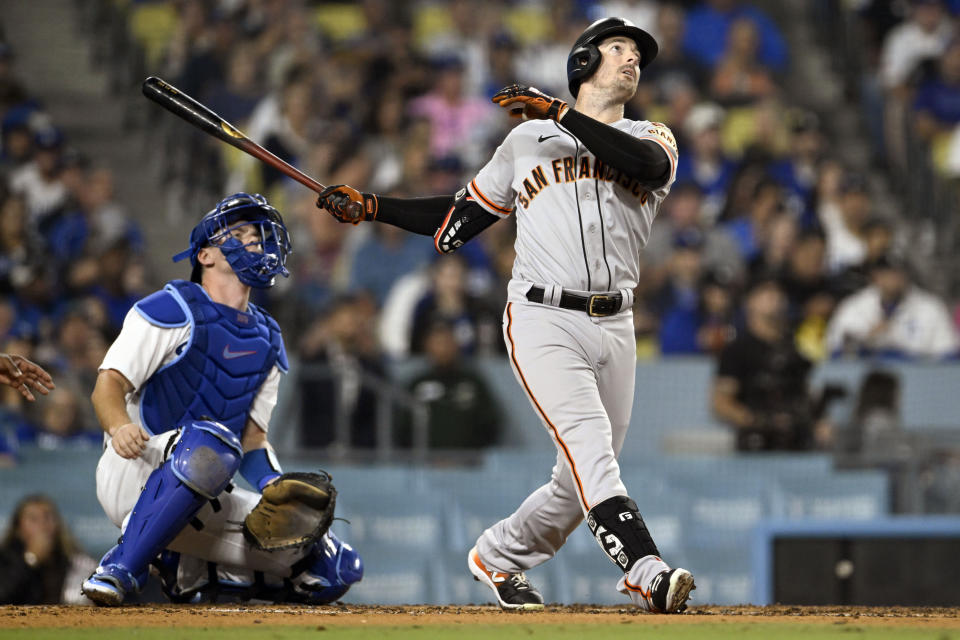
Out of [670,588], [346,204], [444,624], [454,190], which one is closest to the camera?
[444,624]

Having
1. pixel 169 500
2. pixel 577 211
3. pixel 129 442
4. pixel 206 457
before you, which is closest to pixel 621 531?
pixel 577 211

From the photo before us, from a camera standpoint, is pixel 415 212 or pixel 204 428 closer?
pixel 204 428

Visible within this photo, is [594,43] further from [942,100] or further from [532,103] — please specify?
[942,100]

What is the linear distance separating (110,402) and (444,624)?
1434 millimetres

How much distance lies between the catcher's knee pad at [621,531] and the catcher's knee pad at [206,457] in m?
1.19

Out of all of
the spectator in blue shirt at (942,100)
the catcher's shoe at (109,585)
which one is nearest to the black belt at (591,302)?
the catcher's shoe at (109,585)

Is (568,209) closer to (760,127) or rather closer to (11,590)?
(11,590)

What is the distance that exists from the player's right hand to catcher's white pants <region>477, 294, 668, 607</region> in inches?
48.9

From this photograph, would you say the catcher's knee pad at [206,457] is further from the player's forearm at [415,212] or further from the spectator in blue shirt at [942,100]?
the spectator in blue shirt at [942,100]

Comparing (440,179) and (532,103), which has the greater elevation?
(440,179)

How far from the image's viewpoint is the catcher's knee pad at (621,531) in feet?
14.7

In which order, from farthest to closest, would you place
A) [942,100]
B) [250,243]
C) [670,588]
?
1. [942,100]
2. [250,243]
3. [670,588]

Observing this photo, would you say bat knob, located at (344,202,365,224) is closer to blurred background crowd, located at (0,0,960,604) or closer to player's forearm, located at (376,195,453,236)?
player's forearm, located at (376,195,453,236)

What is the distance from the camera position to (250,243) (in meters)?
5.15
